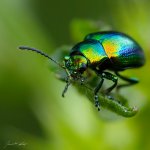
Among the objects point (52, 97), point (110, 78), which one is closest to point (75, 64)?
point (110, 78)

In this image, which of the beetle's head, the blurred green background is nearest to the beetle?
the beetle's head

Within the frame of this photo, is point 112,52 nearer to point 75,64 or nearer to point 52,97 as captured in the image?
point 75,64

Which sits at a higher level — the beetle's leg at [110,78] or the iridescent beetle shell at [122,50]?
the iridescent beetle shell at [122,50]

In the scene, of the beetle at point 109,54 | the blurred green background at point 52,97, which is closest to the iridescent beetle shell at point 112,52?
the beetle at point 109,54

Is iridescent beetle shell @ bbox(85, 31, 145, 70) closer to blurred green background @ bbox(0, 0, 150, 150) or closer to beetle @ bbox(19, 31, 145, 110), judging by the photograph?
beetle @ bbox(19, 31, 145, 110)

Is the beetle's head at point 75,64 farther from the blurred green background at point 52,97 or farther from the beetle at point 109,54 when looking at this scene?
the blurred green background at point 52,97

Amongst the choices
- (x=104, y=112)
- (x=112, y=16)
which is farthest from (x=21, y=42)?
(x=104, y=112)
